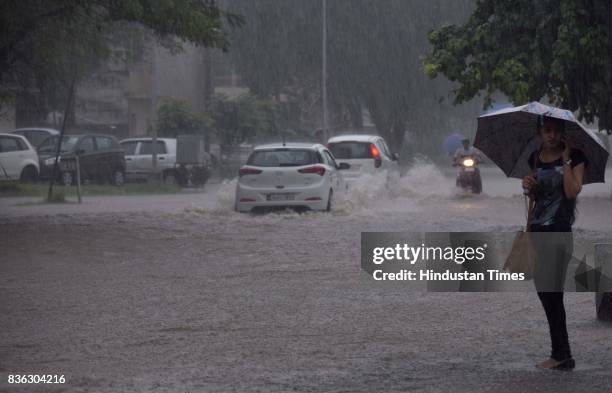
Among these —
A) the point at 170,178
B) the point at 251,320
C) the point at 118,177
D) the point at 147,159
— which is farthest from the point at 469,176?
the point at 251,320

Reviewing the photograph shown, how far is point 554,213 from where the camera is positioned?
26.8 ft

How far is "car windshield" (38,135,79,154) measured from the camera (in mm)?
37594

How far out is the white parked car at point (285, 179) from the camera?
2336cm

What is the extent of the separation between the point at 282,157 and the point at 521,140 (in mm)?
14620

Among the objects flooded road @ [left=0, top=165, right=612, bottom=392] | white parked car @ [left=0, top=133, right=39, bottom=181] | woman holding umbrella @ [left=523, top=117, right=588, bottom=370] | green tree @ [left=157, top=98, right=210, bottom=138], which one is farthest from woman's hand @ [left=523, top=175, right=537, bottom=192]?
green tree @ [left=157, top=98, right=210, bottom=138]

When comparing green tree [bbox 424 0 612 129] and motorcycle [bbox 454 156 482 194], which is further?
motorcycle [bbox 454 156 482 194]

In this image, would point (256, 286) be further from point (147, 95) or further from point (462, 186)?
point (147, 95)

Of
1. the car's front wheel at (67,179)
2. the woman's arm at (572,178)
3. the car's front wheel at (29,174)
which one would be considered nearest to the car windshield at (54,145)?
the car's front wheel at (67,179)

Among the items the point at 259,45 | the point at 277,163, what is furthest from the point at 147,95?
the point at 277,163

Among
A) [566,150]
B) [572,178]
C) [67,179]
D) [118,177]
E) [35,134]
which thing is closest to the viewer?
[572,178]

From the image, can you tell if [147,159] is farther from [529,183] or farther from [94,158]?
[529,183]

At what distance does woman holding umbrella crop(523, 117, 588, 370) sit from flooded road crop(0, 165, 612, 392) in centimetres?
31

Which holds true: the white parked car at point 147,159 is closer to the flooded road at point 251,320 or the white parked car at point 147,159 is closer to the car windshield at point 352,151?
the car windshield at point 352,151

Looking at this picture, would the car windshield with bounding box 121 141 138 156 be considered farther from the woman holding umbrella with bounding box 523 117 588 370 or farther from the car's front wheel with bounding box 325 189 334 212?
the woman holding umbrella with bounding box 523 117 588 370
